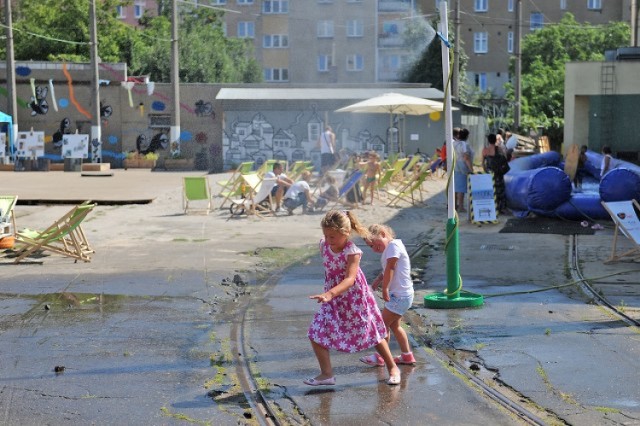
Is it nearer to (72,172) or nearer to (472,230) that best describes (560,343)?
(472,230)

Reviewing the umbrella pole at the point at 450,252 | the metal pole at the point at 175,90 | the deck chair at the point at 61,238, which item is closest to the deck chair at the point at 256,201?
the deck chair at the point at 61,238

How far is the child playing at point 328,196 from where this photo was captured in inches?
850

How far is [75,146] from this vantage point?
41281 mm

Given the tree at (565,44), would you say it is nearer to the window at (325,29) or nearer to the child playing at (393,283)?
the window at (325,29)

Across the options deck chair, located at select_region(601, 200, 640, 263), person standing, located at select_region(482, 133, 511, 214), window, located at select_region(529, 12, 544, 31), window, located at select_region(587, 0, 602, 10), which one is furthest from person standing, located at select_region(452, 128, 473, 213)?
window, located at select_region(587, 0, 602, 10)

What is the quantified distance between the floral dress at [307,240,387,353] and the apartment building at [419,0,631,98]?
70.0m

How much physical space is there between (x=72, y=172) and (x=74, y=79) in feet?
21.2

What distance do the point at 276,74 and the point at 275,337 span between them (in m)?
65.7

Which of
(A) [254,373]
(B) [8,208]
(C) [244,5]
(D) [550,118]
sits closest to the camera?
(A) [254,373]

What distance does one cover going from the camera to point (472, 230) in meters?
18.1

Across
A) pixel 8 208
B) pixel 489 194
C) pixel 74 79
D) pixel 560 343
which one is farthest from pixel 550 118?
pixel 560 343

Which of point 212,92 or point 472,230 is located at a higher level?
point 212,92

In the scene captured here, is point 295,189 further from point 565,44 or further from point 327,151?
point 565,44

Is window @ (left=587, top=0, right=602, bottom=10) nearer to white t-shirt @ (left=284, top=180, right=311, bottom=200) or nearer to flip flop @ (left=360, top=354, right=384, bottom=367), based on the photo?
white t-shirt @ (left=284, top=180, right=311, bottom=200)
